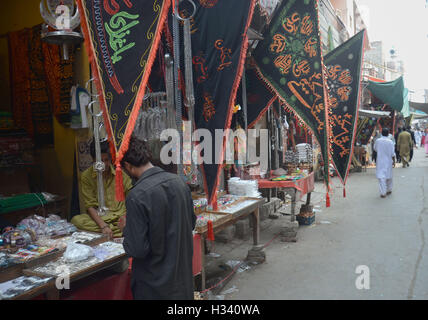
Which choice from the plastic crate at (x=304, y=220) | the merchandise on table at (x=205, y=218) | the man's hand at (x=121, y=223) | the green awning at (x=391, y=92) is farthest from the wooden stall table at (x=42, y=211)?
the green awning at (x=391, y=92)

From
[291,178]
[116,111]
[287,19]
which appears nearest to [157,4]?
[116,111]

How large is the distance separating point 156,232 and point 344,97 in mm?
4929

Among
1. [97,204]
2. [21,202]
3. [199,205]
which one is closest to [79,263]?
[97,204]

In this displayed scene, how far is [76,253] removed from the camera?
259 centimetres

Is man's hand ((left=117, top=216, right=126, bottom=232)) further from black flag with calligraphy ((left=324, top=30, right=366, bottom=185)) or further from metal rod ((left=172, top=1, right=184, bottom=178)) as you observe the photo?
black flag with calligraphy ((left=324, top=30, right=366, bottom=185))

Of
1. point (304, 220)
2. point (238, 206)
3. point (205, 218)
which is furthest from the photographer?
point (304, 220)

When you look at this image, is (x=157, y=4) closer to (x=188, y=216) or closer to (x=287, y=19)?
(x=188, y=216)

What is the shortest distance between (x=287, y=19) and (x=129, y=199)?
4.03 metres

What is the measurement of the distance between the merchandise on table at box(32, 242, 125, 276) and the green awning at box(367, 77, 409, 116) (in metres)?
13.9

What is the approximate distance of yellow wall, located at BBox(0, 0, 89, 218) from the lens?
203 inches

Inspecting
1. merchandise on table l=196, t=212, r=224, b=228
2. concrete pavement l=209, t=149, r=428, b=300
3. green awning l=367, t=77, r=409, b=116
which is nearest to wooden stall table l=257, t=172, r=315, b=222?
concrete pavement l=209, t=149, r=428, b=300

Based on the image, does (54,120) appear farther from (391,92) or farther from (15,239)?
(391,92)

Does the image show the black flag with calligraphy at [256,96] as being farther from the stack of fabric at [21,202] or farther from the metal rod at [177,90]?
the stack of fabric at [21,202]
